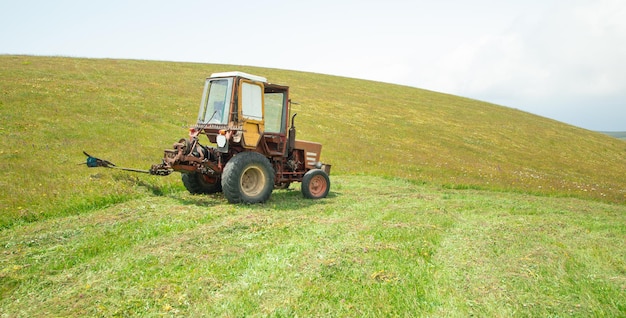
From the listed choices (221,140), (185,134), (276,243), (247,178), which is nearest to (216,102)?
(221,140)

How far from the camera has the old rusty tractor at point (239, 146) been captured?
358 inches

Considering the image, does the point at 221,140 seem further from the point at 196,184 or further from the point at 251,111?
the point at 196,184

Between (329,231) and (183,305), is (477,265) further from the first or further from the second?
(183,305)

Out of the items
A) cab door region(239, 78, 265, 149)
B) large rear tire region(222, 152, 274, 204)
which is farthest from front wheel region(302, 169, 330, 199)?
cab door region(239, 78, 265, 149)

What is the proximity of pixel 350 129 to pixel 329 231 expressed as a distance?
21098mm

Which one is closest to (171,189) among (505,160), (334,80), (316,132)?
(316,132)

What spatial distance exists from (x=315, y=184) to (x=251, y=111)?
2632mm

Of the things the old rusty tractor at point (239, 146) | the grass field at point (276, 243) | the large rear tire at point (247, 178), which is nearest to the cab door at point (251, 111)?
the old rusty tractor at point (239, 146)

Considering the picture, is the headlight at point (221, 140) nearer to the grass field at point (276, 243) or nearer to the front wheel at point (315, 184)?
the grass field at point (276, 243)

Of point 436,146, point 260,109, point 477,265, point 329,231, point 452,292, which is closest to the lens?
point 452,292

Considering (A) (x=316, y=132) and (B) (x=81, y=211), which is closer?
(B) (x=81, y=211)

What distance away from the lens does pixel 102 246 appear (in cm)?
592

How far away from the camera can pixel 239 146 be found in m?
9.70

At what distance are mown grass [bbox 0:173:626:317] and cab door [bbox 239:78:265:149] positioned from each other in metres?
1.64
